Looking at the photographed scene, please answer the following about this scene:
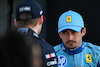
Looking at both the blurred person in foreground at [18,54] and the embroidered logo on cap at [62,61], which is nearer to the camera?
the blurred person in foreground at [18,54]

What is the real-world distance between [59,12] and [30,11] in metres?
1.99

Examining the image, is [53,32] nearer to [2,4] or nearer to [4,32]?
[2,4]

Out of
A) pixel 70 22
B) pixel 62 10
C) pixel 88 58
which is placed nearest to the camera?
pixel 88 58

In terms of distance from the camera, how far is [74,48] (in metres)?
1.76

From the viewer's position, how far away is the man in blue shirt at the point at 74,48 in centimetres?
169

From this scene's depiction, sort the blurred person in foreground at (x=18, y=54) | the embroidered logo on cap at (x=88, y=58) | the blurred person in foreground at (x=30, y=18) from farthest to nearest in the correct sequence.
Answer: the embroidered logo on cap at (x=88, y=58) → the blurred person in foreground at (x=30, y=18) → the blurred person in foreground at (x=18, y=54)

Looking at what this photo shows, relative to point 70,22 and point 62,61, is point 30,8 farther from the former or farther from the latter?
point 62,61

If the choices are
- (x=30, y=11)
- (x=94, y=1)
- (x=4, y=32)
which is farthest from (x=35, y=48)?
(x=94, y=1)

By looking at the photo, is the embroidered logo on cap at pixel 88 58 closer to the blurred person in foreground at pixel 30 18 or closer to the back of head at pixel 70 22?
the back of head at pixel 70 22

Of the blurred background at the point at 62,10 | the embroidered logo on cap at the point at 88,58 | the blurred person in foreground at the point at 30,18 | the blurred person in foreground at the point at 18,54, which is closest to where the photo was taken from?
the blurred person in foreground at the point at 18,54

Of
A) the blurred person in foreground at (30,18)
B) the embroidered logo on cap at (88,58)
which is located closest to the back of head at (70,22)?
the embroidered logo on cap at (88,58)

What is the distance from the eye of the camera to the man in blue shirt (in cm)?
169

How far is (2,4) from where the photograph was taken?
256 centimetres

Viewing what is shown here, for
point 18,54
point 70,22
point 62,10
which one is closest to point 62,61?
point 70,22
